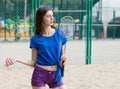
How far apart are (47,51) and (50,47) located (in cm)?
5

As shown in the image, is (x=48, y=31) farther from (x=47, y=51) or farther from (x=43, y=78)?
(x=43, y=78)

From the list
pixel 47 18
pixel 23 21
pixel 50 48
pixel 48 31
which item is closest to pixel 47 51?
pixel 50 48

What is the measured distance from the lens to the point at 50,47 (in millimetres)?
4598

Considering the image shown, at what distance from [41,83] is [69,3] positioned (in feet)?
73.7

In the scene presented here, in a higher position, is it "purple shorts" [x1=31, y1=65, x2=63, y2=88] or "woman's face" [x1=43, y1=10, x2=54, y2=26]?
"woman's face" [x1=43, y1=10, x2=54, y2=26]

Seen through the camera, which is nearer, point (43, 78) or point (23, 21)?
point (43, 78)

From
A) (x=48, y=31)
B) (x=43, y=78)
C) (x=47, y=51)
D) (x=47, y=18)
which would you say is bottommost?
(x=43, y=78)

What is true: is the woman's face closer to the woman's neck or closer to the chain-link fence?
the woman's neck

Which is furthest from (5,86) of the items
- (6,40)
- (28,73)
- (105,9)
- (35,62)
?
(105,9)

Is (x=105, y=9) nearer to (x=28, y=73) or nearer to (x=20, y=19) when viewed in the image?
(x=20, y=19)

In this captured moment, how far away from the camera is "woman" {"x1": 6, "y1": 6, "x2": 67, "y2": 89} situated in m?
4.61

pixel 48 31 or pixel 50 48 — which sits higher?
pixel 48 31

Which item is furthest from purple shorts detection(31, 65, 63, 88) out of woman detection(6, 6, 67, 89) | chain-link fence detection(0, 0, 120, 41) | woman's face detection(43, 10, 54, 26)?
chain-link fence detection(0, 0, 120, 41)

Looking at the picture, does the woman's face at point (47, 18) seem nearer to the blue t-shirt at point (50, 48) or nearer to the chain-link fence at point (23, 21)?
the blue t-shirt at point (50, 48)
